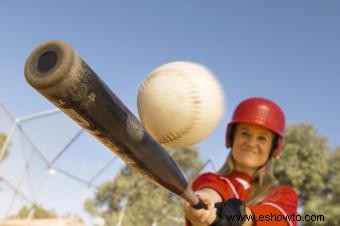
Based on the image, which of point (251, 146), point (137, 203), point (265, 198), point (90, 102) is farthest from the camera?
point (137, 203)

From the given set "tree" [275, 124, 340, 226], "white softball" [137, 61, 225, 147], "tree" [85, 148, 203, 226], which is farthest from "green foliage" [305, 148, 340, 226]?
"white softball" [137, 61, 225, 147]

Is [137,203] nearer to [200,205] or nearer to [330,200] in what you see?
[330,200]

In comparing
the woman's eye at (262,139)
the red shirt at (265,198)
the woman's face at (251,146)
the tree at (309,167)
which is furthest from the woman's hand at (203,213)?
the tree at (309,167)

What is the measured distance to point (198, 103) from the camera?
184 cm

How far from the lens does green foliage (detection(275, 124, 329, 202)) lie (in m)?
18.1

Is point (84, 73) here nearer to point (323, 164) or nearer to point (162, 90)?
point (162, 90)

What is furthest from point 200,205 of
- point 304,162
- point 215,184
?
point 304,162

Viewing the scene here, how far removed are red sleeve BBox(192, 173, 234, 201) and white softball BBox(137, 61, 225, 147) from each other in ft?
1.42

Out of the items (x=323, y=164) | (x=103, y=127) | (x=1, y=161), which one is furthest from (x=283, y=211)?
(x=323, y=164)

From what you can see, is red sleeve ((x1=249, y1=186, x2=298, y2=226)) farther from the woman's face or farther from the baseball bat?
the baseball bat

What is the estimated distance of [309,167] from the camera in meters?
18.3

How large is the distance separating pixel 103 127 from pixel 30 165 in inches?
313

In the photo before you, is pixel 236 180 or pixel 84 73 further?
pixel 236 180

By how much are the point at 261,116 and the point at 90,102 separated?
5.77ft
